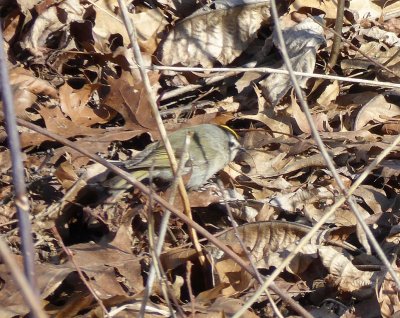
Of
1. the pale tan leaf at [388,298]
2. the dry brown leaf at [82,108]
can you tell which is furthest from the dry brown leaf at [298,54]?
the pale tan leaf at [388,298]

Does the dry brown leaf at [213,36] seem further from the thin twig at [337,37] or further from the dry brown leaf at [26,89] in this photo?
the dry brown leaf at [26,89]

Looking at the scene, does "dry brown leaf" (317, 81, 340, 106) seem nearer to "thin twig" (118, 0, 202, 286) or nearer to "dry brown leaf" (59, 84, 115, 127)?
"dry brown leaf" (59, 84, 115, 127)

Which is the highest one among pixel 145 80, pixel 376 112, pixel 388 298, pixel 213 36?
pixel 145 80

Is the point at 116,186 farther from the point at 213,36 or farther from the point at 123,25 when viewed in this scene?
the point at 213,36

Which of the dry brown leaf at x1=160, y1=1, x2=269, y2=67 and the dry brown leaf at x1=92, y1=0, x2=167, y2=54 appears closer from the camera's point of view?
the dry brown leaf at x1=92, y1=0, x2=167, y2=54

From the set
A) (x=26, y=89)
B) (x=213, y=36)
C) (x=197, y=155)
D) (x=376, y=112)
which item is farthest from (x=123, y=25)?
(x=376, y=112)

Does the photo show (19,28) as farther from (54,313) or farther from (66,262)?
(54,313)

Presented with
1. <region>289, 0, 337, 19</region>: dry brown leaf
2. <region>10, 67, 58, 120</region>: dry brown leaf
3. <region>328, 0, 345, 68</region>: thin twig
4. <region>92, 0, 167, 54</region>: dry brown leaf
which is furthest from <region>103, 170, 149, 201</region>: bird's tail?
<region>289, 0, 337, 19</region>: dry brown leaf

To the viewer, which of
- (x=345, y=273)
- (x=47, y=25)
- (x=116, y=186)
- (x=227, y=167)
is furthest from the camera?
(x=47, y=25)
